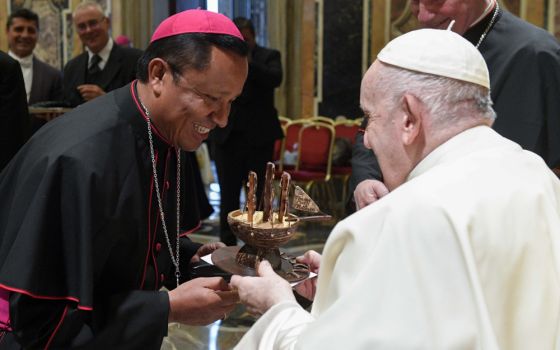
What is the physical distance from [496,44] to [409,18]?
279 inches

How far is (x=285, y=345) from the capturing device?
5.55ft

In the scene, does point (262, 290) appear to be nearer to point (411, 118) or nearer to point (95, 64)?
point (411, 118)

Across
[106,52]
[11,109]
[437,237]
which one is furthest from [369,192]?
[106,52]

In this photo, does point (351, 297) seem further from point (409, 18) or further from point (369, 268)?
point (409, 18)

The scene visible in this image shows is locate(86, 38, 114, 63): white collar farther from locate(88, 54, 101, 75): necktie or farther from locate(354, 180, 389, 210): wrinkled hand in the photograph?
locate(354, 180, 389, 210): wrinkled hand

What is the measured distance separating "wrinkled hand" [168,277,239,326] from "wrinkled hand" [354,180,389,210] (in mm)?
840

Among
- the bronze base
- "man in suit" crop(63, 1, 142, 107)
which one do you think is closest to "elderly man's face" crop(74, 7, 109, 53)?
"man in suit" crop(63, 1, 142, 107)

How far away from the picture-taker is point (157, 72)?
2.19 m

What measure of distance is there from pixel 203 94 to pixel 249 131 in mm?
3928

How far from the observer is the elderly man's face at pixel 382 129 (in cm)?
172

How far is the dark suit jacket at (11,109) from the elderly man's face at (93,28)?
1093mm

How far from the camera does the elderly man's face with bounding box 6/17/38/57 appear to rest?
659cm

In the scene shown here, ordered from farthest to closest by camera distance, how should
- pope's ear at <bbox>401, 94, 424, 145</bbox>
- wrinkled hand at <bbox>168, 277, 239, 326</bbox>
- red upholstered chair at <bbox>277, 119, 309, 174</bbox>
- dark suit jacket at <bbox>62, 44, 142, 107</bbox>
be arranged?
red upholstered chair at <bbox>277, 119, 309, 174</bbox> → dark suit jacket at <bbox>62, 44, 142, 107</bbox> → wrinkled hand at <bbox>168, 277, 239, 326</bbox> → pope's ear at <bbox>401, 94, 424, 145</bbox>

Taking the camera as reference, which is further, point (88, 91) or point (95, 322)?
point (88, 91)
